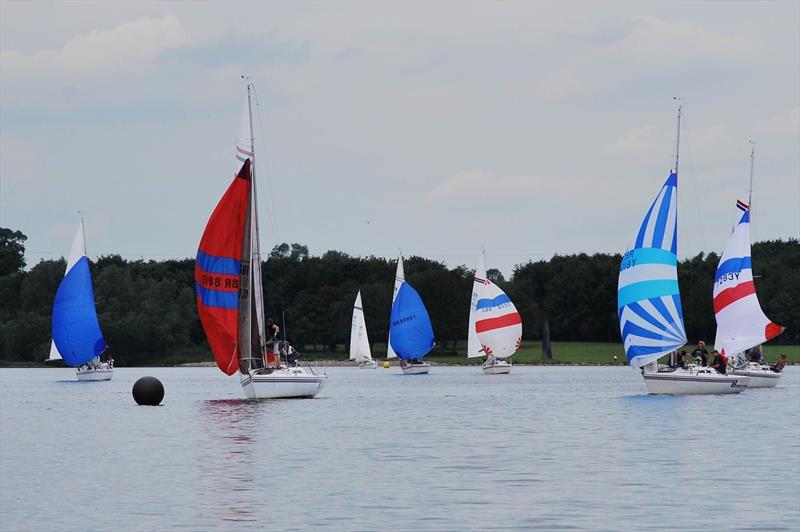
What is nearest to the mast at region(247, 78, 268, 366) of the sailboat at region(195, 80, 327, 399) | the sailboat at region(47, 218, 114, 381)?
the sailboat at region(195, 80, 327, 399)

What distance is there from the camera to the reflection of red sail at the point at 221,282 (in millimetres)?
62719

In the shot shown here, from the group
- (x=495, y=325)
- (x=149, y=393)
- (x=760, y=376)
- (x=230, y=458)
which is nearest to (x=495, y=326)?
(x=495, y=325)

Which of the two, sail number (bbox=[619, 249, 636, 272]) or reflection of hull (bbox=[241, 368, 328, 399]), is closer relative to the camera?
reflection of hull (bbox=[241, 368, 328, 399])

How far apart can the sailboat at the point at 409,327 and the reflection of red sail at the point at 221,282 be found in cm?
6495

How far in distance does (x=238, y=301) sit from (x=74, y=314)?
43499 mm

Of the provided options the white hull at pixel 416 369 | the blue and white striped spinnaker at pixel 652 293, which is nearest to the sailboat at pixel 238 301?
the blue and white striped spinnaker at pixel 652 293

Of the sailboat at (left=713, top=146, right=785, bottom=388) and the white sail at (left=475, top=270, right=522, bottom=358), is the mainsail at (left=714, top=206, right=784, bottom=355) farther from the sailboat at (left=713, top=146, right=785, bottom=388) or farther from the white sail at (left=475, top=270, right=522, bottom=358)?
the white sail at (left=475, top=270, right=522, bottom=358)

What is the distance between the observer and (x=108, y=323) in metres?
179

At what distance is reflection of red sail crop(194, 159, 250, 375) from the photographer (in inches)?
2469

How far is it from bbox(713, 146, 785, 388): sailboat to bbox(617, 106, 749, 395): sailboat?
12.7 metres

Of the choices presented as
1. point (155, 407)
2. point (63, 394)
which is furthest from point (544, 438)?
point (63, 394)

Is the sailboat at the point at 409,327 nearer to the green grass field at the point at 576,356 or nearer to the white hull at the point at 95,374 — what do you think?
the white hull at the point at 95,374

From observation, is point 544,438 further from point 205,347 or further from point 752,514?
point 205,347

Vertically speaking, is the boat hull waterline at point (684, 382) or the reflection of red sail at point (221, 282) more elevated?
the reflection of red sail at point (221, 282)
